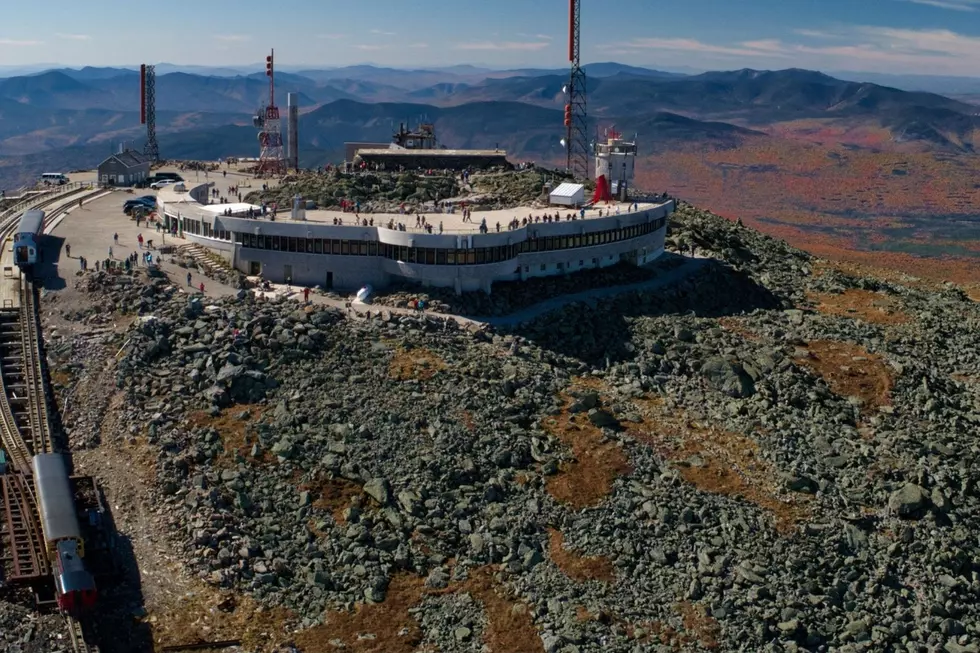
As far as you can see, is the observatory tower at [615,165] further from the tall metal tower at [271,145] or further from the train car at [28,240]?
the tall metal tower at [271,145]

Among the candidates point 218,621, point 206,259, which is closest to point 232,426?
point 218,621

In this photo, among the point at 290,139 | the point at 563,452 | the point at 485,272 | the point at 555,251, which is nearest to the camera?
the point at 563,452

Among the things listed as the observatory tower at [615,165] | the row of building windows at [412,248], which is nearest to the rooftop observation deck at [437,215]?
the row of building windows at [412,248]

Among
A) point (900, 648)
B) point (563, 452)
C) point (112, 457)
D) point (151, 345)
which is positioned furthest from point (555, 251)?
point (900, 648)

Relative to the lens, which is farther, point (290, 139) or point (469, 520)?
point (290, 139)

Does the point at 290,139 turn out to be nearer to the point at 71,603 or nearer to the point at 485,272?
the point at 485,272
